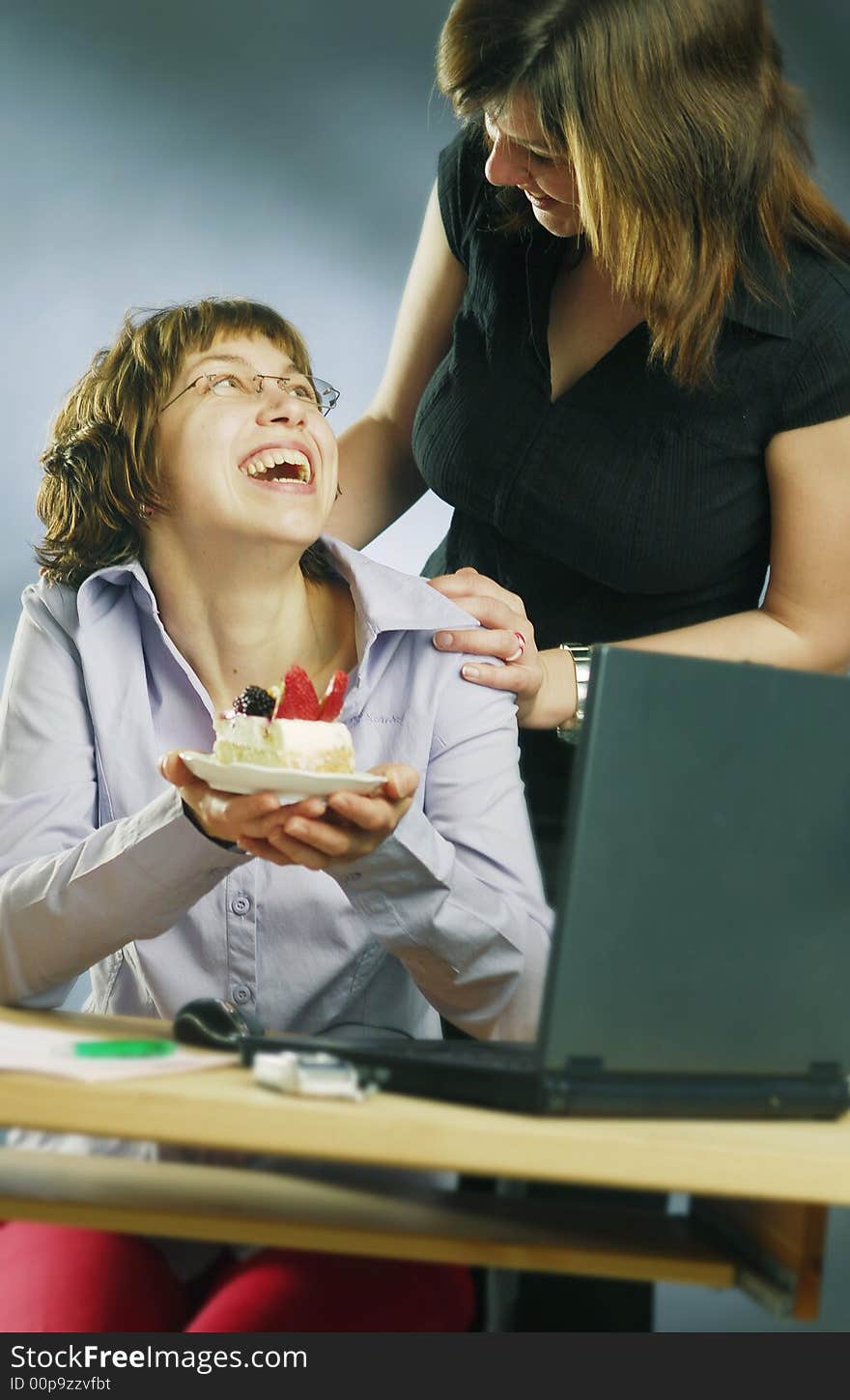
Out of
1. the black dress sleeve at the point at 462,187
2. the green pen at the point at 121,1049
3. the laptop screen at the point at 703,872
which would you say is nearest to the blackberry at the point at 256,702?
the green pen at the point at 121,1049

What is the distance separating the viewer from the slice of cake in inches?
56.7

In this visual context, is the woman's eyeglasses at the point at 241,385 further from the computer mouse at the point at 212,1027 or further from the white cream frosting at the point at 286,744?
the computer mouse at the point at 212,1027

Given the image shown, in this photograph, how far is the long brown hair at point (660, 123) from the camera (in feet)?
5.82

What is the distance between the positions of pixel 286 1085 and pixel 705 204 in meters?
1.31

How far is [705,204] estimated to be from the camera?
1.88 metres

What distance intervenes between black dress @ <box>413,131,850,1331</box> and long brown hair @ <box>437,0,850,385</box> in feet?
0.26

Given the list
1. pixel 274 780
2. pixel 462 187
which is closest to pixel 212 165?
pixel 462 187

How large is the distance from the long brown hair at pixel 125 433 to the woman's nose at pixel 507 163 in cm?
31

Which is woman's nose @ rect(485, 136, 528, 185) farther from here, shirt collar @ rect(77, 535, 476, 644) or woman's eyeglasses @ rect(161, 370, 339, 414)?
shirt collar @ rect(77, 535, 476, 644)

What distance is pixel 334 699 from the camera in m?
1.59

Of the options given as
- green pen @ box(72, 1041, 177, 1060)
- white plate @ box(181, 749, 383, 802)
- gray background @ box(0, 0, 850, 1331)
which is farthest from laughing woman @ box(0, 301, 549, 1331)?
gray background @ box(0, 0, 850, 1331)

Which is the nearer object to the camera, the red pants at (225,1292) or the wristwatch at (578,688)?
the red pants at (225,1292)

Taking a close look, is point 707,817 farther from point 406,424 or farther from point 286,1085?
point 406,424

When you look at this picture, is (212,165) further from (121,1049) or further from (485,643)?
(121,1049)
